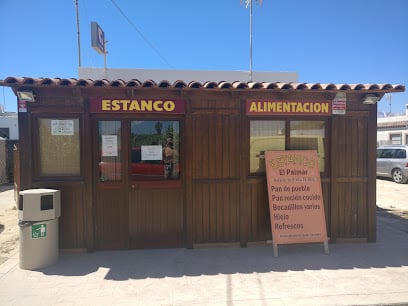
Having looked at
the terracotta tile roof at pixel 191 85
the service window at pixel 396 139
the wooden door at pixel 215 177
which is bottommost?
the wooden door at pixel 215 177

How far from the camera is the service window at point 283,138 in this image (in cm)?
562

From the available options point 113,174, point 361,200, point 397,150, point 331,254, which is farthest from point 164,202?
point 397,150

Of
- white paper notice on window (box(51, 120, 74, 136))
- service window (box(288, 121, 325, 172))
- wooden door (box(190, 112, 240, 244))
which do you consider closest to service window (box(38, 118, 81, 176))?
white paper notice on window (box(51, 120, 74, 136))

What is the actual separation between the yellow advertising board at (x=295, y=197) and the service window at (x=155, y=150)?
5.17ft

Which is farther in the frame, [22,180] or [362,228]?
[362,228]

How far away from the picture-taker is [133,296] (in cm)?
387

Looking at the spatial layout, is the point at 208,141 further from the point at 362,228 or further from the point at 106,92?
the point at 362,228

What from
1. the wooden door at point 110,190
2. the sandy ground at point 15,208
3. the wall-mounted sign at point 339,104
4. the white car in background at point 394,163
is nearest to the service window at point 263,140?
the wall-mounted sign at point 339,104

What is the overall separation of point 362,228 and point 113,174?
4469mm

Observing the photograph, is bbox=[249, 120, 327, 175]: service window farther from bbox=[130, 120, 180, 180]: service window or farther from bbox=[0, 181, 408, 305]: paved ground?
bbox=[0, 181, 408, 305]: paved ground

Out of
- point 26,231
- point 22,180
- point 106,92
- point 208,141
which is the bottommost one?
point 26,231

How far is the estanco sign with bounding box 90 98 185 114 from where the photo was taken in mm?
5258

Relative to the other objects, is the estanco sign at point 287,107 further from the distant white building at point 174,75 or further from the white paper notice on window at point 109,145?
the distant white building at point 174,75

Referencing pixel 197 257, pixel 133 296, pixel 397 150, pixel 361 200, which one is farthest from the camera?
pixel 397 150
